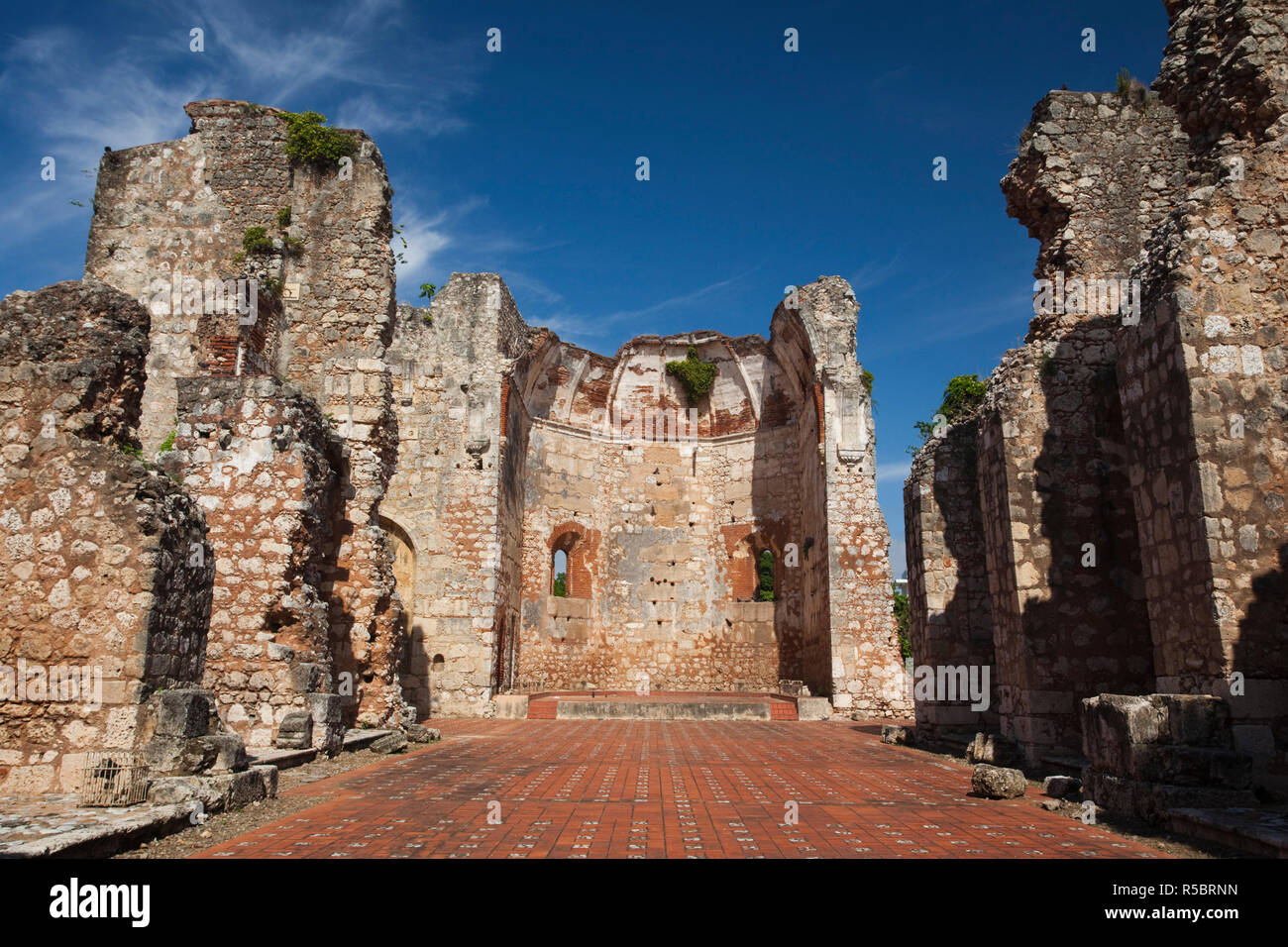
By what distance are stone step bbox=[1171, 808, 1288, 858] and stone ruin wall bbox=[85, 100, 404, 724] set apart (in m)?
8.34

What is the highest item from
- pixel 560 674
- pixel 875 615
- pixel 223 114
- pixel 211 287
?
pixel 223 114

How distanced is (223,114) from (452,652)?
453 inches

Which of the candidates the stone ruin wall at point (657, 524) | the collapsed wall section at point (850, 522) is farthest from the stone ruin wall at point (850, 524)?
the stone ruin wall at point (657, 524)

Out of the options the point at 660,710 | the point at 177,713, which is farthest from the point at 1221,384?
the point at 660,710

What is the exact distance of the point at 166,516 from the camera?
231 inches

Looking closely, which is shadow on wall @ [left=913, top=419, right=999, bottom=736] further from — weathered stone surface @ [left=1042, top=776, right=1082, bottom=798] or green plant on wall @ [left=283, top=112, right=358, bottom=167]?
green plant on wall @ [left=283, top=112, right=358, bottom=167]

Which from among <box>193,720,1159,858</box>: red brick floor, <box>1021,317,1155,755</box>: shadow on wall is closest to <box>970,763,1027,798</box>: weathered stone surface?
<box>193,720,1159,858</box>: red brick floor

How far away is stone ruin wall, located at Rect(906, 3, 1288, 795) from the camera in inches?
244

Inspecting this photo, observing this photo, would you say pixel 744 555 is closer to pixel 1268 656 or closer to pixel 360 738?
pixel 360 738

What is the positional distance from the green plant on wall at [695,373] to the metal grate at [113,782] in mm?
20647

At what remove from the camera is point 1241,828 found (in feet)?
15.6

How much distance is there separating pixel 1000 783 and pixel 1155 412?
334cm
